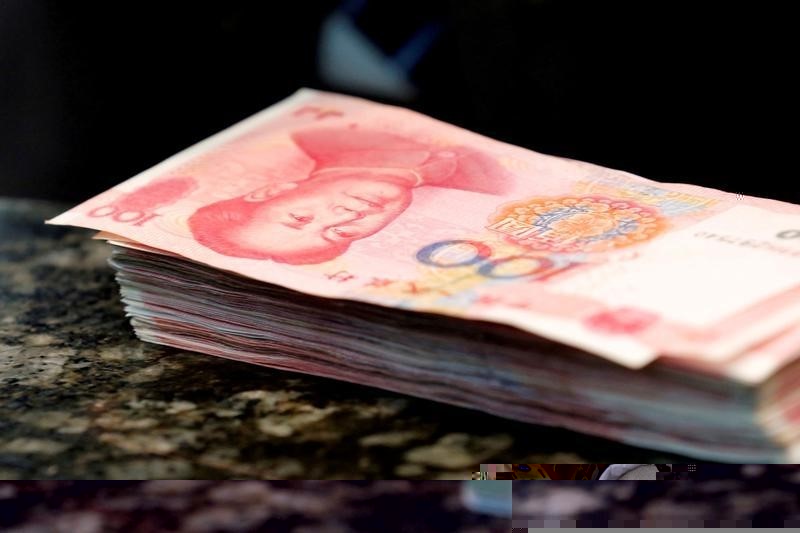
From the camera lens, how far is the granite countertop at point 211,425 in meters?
0.62

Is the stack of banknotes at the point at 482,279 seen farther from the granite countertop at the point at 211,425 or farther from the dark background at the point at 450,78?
the dark background at the point at 450,78

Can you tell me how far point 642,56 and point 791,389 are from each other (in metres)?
0.45

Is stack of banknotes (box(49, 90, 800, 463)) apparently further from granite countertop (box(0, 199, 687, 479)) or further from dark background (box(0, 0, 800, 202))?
dark background (box(0, 0, 800, 202))

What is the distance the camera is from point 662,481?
603 mm

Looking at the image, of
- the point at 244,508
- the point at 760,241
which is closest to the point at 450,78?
the point at 760,241

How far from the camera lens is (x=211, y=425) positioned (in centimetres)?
66

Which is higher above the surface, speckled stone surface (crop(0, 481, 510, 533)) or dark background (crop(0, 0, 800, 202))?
dark background (crop(0, 0, 800, 202))

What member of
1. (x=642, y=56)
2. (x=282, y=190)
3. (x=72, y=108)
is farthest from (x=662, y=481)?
(x=72, y=108)

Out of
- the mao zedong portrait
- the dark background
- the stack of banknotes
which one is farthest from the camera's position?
the dark background

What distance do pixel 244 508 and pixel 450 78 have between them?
1.86 ft

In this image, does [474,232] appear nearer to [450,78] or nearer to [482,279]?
[482,279]

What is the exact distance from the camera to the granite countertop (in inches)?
24.2

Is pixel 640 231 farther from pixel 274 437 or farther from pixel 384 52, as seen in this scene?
pixel 384 52

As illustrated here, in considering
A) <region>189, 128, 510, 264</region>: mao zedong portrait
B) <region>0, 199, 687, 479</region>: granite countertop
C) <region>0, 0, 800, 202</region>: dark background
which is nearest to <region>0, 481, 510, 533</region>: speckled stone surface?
<region>0, 199, 687, 479</region>: granite countertop
